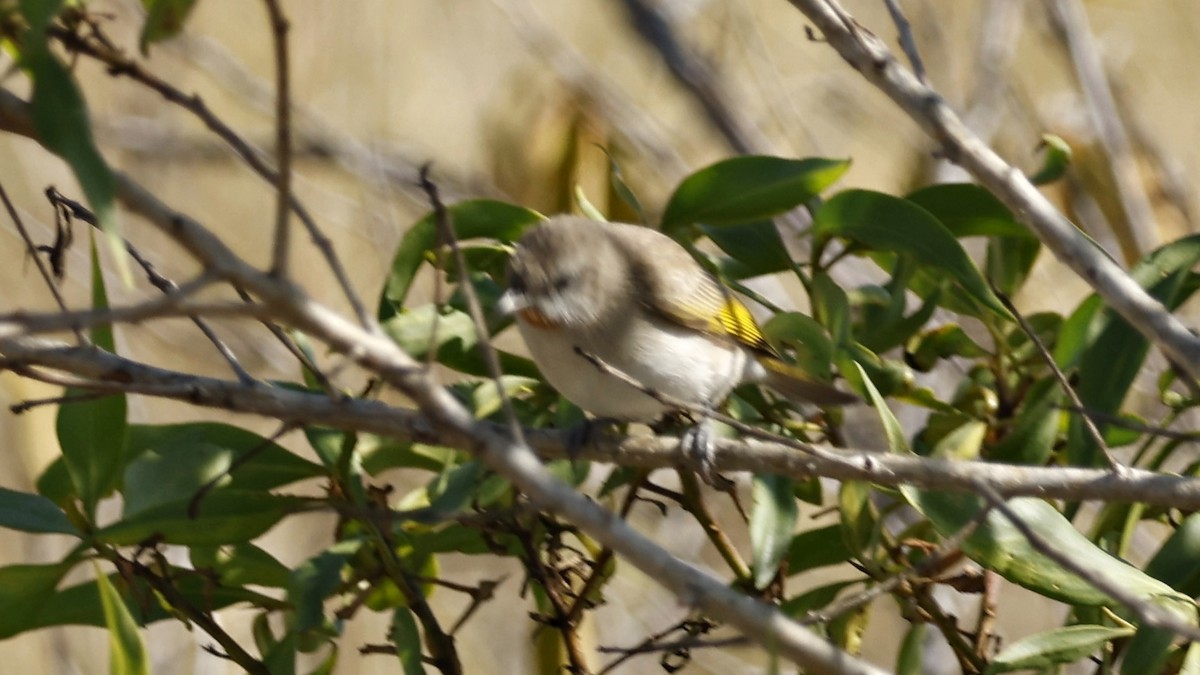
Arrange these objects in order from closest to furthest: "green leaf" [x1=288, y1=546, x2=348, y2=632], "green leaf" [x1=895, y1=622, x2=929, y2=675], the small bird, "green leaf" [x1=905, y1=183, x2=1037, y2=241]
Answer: "green leaf" [x1=288, y1=546, x2=348, y2=632] → "green leaf" [x1=895, y1=622, x2=929, y2=675] → "green leaf" [x1=905, y1=183, x2=1037, y2=241] → the small bird

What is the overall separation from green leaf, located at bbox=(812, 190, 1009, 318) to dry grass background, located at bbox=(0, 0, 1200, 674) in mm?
1626

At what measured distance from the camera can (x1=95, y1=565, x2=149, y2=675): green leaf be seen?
1314 mm

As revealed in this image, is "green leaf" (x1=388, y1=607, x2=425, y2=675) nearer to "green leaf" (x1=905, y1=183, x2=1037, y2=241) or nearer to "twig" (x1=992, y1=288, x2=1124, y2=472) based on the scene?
"twig" (x1=992, y1=288, x2=1124, y2=472)

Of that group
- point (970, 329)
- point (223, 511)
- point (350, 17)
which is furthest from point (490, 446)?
point (350, 17)

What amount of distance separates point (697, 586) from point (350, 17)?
427cm

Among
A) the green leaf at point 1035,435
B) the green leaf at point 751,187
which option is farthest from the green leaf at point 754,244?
the green leaf at point 1035,435

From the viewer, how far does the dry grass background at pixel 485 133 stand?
153 inches

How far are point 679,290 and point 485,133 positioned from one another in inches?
95.5

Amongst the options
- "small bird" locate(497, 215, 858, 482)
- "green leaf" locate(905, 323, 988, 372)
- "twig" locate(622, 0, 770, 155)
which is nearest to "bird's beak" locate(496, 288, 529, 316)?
"small bird" locate(497, 215, 858, 482)

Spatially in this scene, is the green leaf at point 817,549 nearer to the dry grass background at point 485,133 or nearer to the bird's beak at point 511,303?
the bird's beak at point 511,303

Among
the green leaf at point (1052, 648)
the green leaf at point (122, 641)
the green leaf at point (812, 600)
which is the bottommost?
the green leaf at point (122, 641)

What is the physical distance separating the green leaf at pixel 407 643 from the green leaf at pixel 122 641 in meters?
0.30

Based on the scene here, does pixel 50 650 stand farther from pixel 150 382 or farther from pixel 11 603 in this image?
pixel 150 382

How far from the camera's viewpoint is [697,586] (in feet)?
3.04
